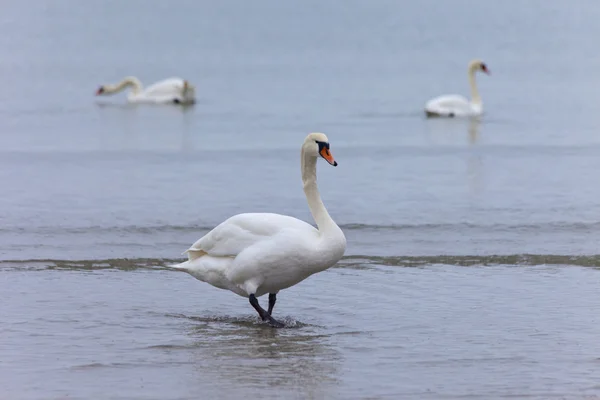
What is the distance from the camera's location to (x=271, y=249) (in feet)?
27.3

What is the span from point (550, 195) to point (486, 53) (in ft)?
139

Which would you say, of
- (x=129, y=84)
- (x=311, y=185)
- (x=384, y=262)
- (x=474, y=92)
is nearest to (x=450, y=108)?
(x=474, y=92)

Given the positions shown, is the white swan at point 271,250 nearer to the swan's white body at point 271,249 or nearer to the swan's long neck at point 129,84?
the swan's white body at point 271,249

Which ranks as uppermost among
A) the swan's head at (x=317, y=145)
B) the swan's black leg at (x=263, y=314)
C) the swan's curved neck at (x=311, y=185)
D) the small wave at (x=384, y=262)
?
the swan's head at (x=317, y=145)

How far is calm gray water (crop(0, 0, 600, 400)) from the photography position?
734 cm

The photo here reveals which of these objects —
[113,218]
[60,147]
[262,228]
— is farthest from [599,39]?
[262,228]

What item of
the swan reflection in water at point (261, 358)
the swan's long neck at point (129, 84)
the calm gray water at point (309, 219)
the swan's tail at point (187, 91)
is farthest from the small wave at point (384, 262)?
the swan's long neck at point (129, 84)

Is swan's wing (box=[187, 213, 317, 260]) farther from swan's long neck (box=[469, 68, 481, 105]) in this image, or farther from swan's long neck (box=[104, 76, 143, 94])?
swan's long neck (box=[104, 76, 143, 94])

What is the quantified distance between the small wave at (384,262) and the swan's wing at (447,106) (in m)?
15.1

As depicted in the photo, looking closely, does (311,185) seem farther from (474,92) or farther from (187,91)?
(187,91)

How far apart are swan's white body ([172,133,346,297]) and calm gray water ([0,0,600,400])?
324mm

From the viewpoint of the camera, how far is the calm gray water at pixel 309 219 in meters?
7.34

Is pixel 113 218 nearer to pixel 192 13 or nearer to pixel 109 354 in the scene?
pixel 109 354

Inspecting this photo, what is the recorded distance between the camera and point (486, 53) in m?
56.6
